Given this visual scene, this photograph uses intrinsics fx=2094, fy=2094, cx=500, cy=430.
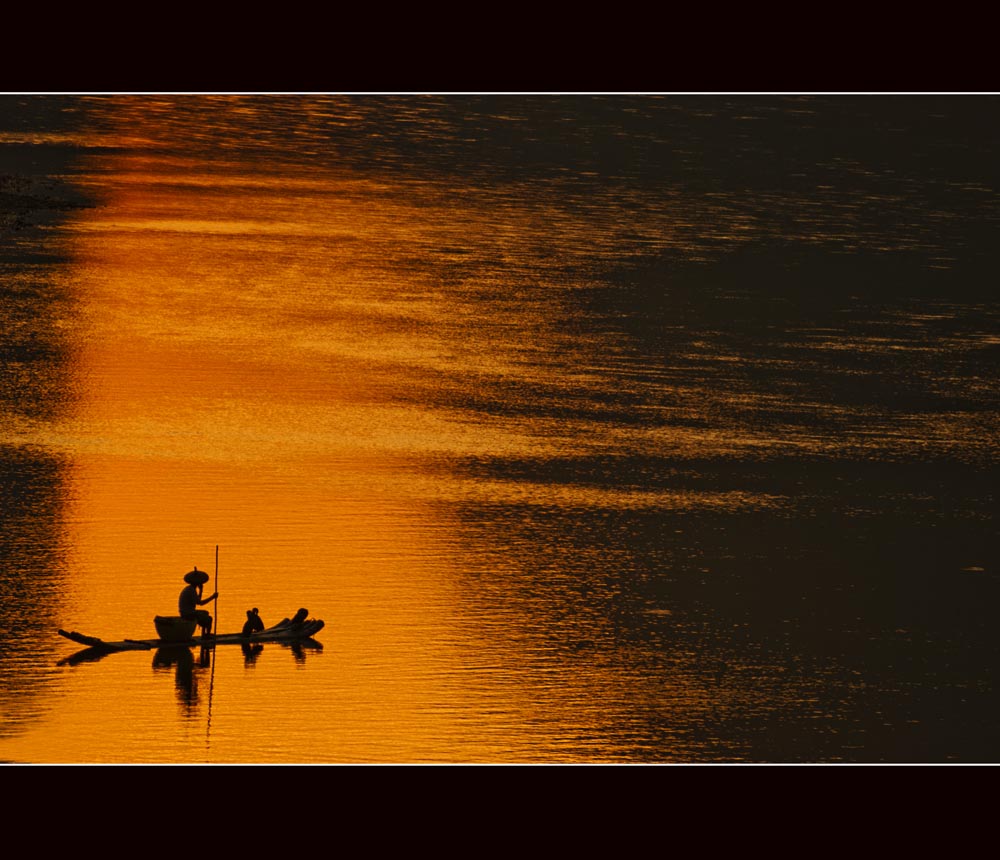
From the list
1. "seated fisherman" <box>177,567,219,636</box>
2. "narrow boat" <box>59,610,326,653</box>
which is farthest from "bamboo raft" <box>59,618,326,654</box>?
"seated fisherman" <box>177,567,219,636</box>

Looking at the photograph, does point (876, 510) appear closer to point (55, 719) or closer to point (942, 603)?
point (942, 603)

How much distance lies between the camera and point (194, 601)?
80.8ft

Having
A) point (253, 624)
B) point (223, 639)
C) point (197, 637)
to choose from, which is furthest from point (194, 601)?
point (253, 624)

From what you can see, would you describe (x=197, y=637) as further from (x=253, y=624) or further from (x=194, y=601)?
(x=253, y=624)

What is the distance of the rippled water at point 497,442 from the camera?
23.8 meters

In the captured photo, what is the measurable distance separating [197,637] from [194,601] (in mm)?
443

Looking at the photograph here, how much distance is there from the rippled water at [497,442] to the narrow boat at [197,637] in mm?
212

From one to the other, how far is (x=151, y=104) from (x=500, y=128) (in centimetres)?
1128

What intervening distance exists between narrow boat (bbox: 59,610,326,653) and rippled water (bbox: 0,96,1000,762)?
21 centimetres

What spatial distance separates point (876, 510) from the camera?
106 ft

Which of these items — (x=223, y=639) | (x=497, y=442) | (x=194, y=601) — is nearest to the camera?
(x=194, y=601)

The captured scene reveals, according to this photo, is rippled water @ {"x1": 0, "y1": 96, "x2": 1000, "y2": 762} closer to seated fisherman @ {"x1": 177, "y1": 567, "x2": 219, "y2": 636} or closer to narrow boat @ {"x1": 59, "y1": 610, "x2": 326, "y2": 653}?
narrow boat @ {"x1": 59, "y1": 610, "x2": 326, "y2": 653}

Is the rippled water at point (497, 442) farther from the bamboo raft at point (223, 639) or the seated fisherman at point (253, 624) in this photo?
the seated fisherman at point (253, 624)

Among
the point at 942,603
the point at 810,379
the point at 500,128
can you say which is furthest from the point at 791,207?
the point at 942,603
